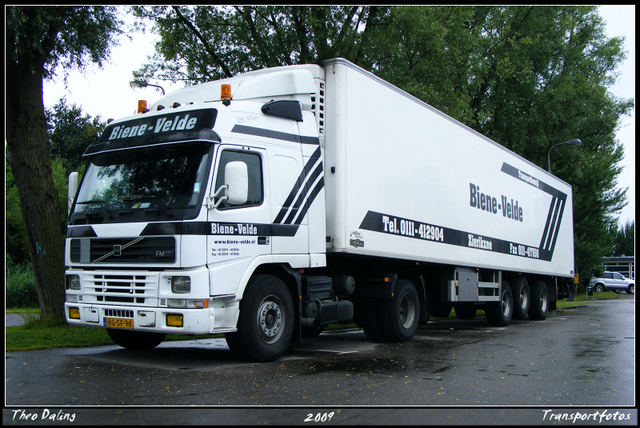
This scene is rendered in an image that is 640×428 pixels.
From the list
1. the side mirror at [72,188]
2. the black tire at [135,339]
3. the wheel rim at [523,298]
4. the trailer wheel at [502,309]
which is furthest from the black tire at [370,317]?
the wheel rim at [523,298]

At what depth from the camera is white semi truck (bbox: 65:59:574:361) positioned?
759 cm

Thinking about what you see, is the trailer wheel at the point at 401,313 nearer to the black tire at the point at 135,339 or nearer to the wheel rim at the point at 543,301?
the black tire at the point at 135,339

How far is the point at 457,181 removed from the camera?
500 inches

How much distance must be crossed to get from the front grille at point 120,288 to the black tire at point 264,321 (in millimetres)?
1141

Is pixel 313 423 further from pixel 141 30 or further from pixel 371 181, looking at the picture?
pixel 141 30

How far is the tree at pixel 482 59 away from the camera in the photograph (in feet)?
62.7

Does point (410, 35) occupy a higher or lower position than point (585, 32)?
lower

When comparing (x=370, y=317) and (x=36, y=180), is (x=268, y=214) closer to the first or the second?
(x=370, y=317)

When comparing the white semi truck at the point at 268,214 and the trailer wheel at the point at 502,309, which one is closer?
the white semi truck at the point at 268,214

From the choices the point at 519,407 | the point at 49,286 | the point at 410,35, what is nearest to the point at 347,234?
the point at 519,407

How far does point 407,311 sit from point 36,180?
7506 mm

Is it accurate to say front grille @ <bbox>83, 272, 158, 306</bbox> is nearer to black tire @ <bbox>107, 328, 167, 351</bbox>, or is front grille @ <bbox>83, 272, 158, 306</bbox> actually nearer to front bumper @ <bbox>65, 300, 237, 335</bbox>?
front bumper @ <bbox>65, 300, 237, 335</bbox>

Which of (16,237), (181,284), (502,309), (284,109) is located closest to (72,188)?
(181,284)

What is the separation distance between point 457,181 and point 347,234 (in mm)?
4295
